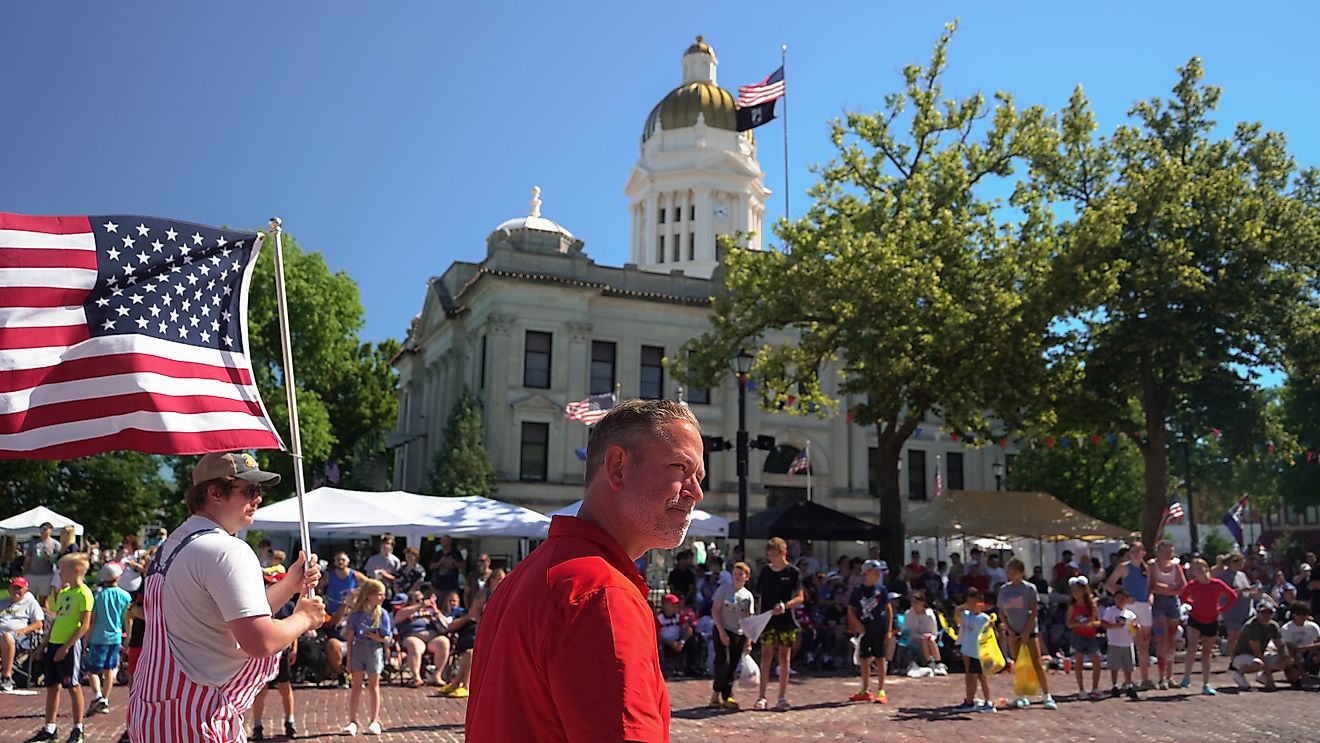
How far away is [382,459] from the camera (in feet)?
166

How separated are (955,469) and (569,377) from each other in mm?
18928

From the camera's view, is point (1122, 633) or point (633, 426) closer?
point (633, 426)

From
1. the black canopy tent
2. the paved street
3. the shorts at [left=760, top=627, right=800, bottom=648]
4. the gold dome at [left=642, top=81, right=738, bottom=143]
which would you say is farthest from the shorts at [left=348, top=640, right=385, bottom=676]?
the gold dome at [left=642, top=81, right=738, bottom=143]

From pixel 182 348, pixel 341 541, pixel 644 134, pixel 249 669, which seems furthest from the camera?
pixel 644 134

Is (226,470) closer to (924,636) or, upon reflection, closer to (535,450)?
(924,636)

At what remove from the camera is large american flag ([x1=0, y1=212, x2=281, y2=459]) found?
480 cm

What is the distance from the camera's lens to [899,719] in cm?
1170

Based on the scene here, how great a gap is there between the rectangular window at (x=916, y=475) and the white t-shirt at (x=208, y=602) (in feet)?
142

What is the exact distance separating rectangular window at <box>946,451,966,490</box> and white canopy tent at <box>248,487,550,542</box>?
2969 centimetres

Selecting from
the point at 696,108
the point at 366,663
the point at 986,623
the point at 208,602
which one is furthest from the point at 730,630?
the point at 696,108

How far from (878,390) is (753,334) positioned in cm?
312

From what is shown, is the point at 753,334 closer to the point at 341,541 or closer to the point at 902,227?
the point at 902,227

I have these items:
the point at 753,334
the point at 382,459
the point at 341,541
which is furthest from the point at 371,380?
the point at 753,334

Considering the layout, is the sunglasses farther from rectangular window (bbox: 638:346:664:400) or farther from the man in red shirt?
rectangular window (bbox: 638:346:664:400)
